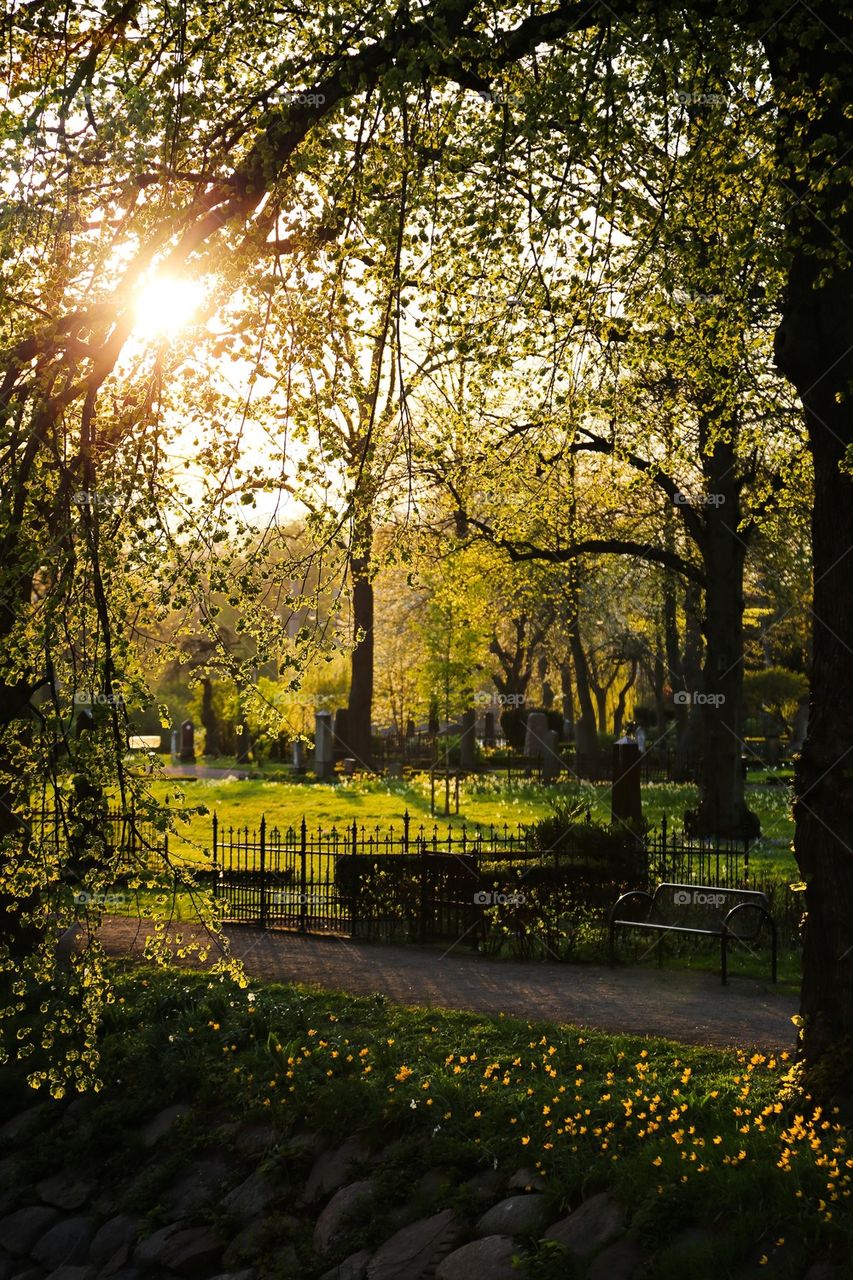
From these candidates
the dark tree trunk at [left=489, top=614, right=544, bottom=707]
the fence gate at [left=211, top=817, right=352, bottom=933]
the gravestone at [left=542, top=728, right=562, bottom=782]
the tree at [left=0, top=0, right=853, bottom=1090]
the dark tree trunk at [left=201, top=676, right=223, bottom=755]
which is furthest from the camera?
the dark tree trunk at [left=201, top=676, right=223, bottom=755]

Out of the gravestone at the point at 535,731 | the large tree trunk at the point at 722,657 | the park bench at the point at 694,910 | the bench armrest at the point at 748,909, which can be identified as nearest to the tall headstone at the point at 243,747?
the gravestone at the point at 535,731

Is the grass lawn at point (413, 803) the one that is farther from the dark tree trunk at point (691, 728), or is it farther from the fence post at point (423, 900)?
the fence post at point (423, 900)

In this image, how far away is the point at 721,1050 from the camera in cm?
895

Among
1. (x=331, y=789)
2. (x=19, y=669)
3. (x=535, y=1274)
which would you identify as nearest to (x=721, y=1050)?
(x=535, y=1274)

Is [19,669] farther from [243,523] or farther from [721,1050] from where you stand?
[721,1050]

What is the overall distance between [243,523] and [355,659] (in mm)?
30246

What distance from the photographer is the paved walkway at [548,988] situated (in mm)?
9984

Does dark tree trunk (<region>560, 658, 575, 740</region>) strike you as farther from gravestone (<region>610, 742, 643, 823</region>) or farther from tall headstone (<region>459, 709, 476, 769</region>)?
gravestone (<region>610, 742, 643, 823</region>)

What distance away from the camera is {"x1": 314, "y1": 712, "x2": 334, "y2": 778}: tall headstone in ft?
123
